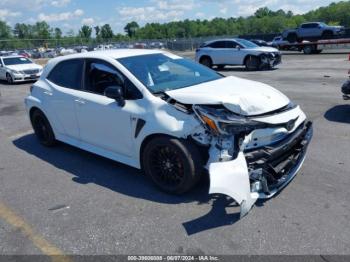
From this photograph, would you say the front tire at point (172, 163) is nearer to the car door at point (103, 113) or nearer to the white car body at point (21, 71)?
the car door at point (103, 113)

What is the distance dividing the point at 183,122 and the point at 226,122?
19.6 inches

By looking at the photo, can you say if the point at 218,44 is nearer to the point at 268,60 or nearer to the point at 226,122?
the point at 268,60

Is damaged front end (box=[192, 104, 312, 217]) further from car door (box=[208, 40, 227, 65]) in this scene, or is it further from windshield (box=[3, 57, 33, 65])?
windshield (box=[3, 57, 33, 65])

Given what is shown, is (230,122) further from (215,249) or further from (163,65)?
(163,65)

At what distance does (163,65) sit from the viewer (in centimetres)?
503

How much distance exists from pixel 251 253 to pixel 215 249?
1.04 ft

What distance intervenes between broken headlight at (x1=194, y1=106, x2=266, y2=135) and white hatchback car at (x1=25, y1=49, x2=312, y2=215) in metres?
0.01

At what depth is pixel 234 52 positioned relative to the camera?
62.2 feet

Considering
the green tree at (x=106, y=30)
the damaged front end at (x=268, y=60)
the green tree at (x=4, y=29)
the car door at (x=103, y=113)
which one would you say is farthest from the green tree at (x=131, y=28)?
the car door at (x=103, y=113)

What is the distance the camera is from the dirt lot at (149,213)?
3348mm

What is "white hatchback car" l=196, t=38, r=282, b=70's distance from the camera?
18.1 metres

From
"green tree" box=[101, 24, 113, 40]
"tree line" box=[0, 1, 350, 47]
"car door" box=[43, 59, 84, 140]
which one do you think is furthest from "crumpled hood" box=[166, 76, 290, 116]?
"green tree" box=[101, 24, 113, 40]

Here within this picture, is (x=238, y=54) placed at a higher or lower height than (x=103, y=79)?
lower

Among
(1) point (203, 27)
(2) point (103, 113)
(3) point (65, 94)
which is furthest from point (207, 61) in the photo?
(1) point (203, 27)
